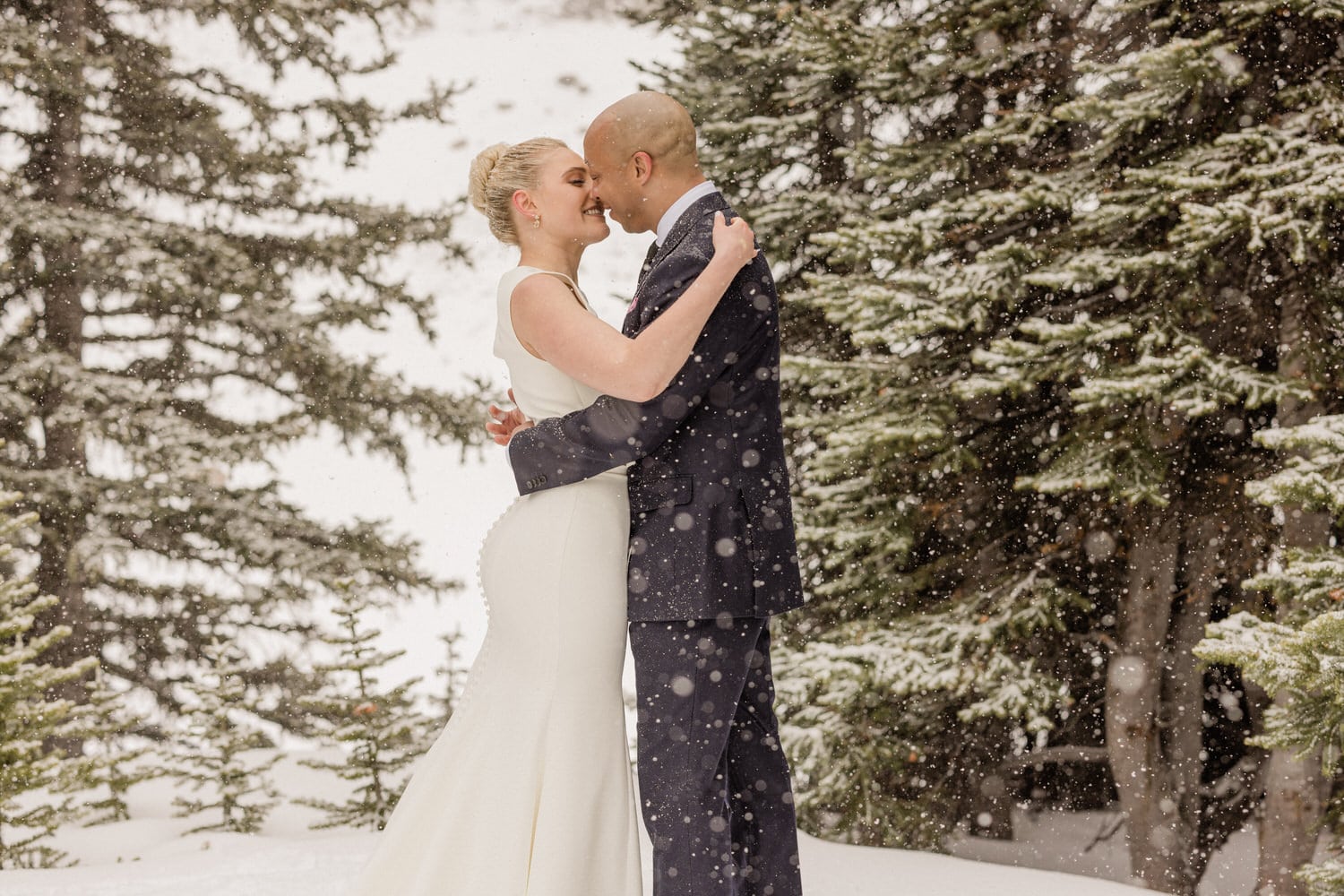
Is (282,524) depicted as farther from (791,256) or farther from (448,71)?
(448,71)

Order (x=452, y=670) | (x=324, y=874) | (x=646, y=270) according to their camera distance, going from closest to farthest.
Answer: (x=646, y=270)
(x=324, y=874)
(x=452, y=670)

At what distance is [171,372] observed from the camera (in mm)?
9805

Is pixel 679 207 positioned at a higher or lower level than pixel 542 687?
higher

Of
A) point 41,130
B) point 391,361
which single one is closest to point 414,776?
point 41,130

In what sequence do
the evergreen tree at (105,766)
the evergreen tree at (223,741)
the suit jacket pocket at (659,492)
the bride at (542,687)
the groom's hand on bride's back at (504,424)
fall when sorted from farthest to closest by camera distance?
the evergreen tree at (223,741)
the evergreen tree at (105,766)
the groom's hand on bride's back at (504,424)
the bride at (542,687)
the suit jacket pocket at (659,492)

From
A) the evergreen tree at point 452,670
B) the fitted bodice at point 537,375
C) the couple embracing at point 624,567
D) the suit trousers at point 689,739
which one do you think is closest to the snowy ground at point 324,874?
the evergreen tree at point 452,670

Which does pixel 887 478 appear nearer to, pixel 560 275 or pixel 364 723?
pixel 364 723

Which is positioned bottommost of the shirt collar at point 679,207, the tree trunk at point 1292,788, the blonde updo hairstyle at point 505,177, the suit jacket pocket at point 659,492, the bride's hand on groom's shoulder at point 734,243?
the tree trunk at point 1292,788

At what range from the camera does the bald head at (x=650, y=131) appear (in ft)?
8.82

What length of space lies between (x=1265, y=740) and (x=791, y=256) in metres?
4.38

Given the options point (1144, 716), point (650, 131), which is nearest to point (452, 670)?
point (1144, 716)

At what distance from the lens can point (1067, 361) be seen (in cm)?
546

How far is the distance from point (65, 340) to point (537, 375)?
8.17m

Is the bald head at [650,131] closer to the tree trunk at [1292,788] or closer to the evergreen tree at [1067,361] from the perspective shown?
the evergreen tree at [1067,361]
